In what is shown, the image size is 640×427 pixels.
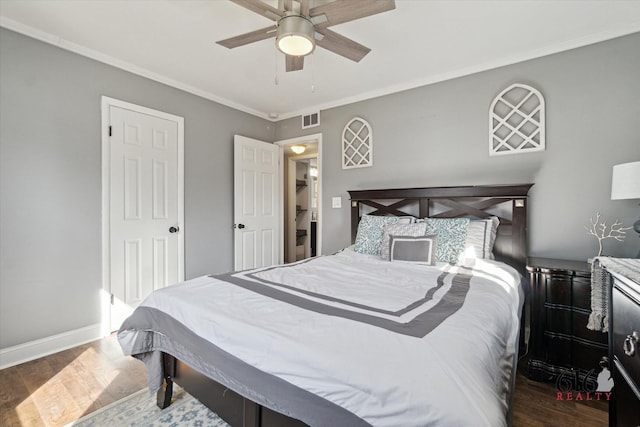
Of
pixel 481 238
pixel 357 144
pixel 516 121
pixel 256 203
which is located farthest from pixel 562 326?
pixel 256 203

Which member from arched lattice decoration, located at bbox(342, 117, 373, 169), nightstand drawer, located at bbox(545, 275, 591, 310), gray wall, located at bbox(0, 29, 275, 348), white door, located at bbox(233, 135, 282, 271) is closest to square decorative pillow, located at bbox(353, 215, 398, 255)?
arched lattice decoration, located at bbox(342, 117, 373, 169)

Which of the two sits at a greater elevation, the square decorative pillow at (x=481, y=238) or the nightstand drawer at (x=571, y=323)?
the square decorative pillow at (x=481, y=238)

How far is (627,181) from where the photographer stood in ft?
5.97

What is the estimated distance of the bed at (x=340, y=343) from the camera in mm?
797

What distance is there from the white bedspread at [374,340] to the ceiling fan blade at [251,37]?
1.50m

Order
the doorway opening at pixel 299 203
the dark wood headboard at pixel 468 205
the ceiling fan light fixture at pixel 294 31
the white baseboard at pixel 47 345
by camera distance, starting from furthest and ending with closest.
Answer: the doorway opening at pixel 299 203 → the dark wood headboard at pixel 468 205 → the white baseboard at pixel 47 345 → the ceiling fan light fixture at pixel 294 31

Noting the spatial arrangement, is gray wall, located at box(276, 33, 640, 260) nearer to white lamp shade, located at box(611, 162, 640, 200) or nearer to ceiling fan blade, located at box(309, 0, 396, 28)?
white lamp shade, located at box(611, 162, 640, 200)

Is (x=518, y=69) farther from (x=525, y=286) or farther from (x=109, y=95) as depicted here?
(x=109, y=95)

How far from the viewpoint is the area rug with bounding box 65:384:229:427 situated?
1.58 m

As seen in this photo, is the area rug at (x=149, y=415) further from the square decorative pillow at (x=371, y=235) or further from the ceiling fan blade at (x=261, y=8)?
the ceiling fan blade at (x=261, y=8)

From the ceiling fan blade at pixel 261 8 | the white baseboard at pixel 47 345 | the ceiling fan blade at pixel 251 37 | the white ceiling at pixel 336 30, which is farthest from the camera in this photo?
the white baseboard at pixel 47 345

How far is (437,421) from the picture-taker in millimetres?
715

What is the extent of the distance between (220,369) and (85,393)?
4.39 feet

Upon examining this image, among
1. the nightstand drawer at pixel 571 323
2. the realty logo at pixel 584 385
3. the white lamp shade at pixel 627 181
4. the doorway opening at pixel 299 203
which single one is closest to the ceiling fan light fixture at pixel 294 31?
the white lamp shade at pixel 627 181
